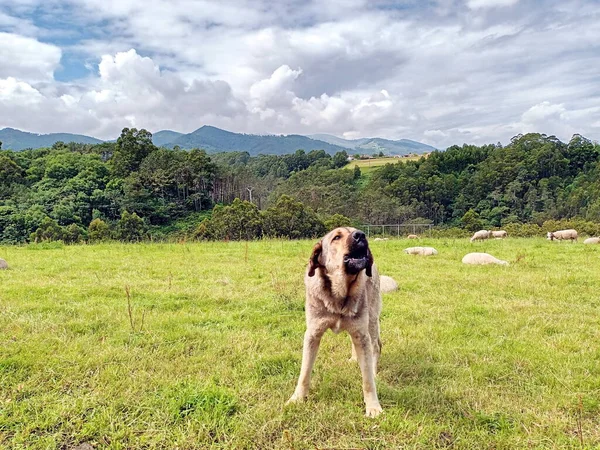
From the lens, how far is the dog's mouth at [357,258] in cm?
324

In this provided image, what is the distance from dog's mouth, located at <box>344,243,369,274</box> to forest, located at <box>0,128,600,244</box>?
3681 centimetres

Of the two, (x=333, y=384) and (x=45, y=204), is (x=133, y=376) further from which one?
(x=45, y=204)

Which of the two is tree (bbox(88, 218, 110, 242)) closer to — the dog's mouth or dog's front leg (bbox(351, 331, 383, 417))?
dog's front leg (bbox(351, 331, 383, 417))

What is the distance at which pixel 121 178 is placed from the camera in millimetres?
67812

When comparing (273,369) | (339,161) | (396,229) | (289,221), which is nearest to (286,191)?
(396,229)

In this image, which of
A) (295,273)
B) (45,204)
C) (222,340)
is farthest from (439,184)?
(222,340)

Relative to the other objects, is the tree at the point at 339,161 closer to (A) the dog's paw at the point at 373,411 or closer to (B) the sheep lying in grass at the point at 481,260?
(B) the sheep lying in grass at the point at 481,260

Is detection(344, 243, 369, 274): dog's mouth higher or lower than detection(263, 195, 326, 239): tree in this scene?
higher

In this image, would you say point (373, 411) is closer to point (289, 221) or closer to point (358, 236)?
point (358, 236)

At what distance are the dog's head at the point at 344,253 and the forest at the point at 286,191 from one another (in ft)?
120

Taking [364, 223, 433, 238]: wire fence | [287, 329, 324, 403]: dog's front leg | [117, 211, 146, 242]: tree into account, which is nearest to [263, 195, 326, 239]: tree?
[364, 223, 433, 238]: wire fence

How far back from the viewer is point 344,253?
3.32m

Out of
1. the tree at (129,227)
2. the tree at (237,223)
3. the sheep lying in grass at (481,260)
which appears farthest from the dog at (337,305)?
the tree at (129,227)

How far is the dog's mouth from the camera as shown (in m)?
3.24
